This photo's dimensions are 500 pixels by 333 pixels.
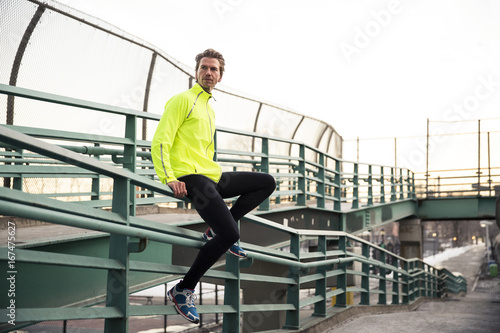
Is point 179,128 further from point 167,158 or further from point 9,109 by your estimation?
point 9,109

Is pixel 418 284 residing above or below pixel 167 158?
below

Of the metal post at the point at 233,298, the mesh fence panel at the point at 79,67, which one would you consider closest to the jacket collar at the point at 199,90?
the metal post at the point at 233,298

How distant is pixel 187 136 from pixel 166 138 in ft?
0.68

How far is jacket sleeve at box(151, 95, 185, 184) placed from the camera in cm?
317

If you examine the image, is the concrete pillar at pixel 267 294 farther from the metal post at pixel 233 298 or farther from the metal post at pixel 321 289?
the metal post at pixel 233 298

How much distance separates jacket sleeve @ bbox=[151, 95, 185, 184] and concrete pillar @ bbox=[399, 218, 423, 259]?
61.1ft

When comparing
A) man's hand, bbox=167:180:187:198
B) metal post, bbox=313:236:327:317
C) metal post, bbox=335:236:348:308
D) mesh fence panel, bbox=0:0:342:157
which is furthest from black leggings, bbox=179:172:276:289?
metal post, bbox=335:236:348:308

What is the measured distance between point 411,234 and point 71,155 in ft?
64.1

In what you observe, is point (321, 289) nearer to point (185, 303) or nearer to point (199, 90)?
point (185, 303)

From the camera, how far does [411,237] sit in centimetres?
2038

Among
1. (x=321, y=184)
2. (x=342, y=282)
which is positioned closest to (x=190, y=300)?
(x=342, y=282)

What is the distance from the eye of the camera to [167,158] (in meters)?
3.18

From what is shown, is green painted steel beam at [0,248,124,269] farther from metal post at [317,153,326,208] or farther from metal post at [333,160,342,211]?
metal post at [333,160,342,211]

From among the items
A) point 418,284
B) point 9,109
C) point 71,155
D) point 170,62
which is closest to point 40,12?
point 9,109
